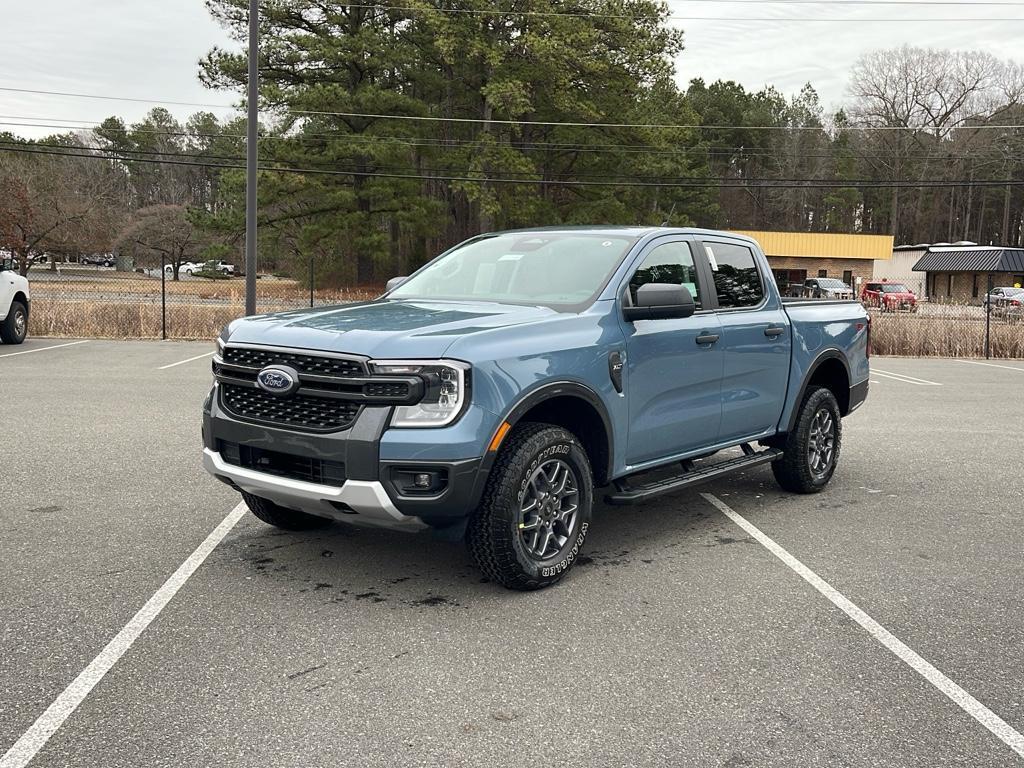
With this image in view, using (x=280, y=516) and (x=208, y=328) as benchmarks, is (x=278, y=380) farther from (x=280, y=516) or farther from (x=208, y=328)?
(x=208, y=328)

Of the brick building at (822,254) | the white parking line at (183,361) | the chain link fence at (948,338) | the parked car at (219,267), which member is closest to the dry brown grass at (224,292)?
the parked car at (219,267)

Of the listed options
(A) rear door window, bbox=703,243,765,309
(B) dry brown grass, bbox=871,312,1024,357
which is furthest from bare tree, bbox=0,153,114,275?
(A) rear door window, bbox=703,243,765,309

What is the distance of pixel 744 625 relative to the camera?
4383 millimetres

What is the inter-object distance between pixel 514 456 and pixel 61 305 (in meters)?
19.5

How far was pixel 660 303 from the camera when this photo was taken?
5.14 meters

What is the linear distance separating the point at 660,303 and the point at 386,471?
180cm

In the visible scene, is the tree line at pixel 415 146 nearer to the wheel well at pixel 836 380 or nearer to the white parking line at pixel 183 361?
the white parking line at pixel 183 361

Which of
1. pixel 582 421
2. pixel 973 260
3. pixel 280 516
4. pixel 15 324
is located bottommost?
pixel 280 516

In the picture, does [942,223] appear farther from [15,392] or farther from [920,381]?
[15,392]

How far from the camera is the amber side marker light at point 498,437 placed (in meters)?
4.41

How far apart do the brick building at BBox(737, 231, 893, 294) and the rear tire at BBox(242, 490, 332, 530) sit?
58.0 meters

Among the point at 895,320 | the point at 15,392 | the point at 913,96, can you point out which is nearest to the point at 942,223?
the point at 913,96

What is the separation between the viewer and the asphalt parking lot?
129 inches

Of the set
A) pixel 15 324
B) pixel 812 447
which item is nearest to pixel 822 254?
pixel 15 324
